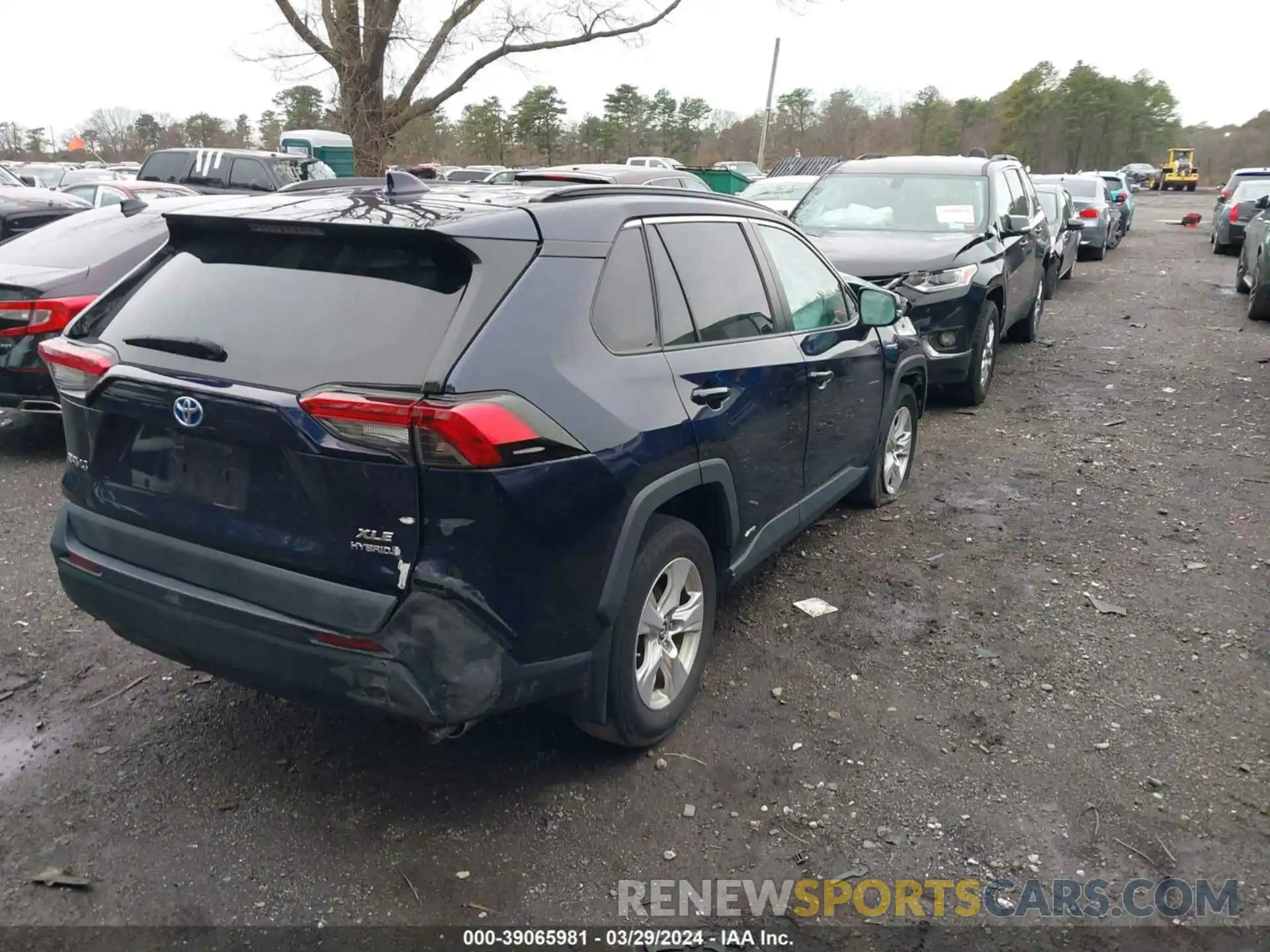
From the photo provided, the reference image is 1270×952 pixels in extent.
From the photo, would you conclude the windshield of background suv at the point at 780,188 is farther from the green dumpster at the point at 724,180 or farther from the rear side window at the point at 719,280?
the rear side window at the point at 719,280

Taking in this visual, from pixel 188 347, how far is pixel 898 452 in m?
4.22

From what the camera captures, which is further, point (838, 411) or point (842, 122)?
point (842, 122)

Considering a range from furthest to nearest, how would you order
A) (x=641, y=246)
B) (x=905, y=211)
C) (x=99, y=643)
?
(x=905, y=211), (x=99, y=643), (x=641, y=246)

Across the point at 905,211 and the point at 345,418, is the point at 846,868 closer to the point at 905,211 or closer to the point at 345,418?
the point at 345,418

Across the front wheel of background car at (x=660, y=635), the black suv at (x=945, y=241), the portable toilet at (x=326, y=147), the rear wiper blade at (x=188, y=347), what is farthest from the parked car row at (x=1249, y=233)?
the portable toilet at (x=326, y=147)

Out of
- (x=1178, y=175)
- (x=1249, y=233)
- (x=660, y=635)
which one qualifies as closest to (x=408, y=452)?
(x=660, y=635)

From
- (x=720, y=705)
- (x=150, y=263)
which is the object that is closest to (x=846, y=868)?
(x=720, y=705)

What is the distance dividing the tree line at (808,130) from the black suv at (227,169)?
29.2m

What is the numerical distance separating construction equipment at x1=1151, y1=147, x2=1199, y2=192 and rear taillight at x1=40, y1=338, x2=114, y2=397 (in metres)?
73.7

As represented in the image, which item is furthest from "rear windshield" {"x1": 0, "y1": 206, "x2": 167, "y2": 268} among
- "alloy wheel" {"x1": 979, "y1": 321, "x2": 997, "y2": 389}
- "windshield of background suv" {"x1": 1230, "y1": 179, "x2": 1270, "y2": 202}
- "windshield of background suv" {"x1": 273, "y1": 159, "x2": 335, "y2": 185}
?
"windshield of background suv" {"x1": 1230, "y1": 179, "x2": 1270, "y2": 202}

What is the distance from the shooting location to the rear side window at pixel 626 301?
304 cm

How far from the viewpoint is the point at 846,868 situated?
289 cm

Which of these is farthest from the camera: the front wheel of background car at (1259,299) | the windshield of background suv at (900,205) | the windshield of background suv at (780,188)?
the windshield of background suv at (780,188)

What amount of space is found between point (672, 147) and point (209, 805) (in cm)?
7049
